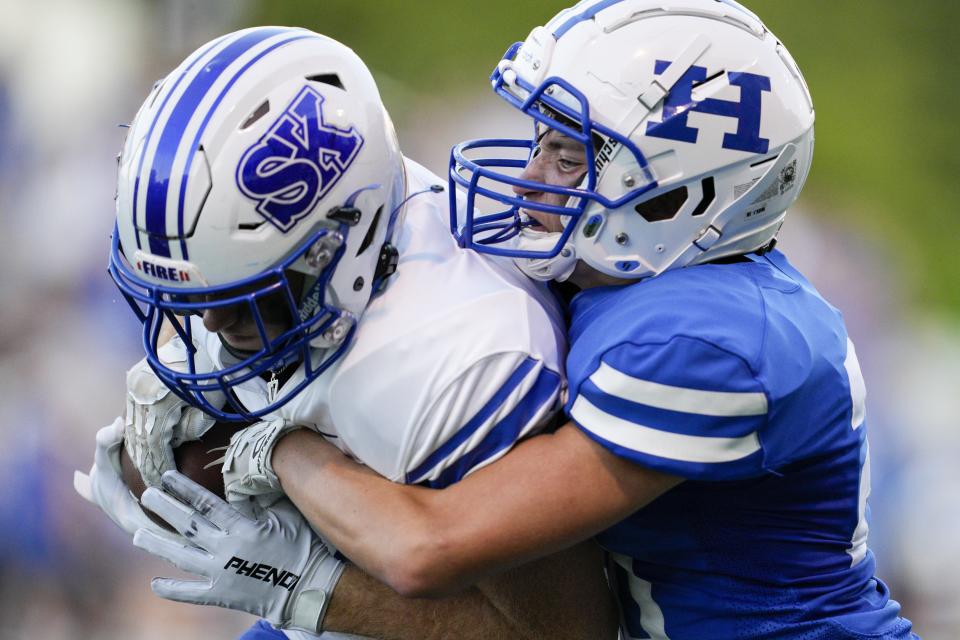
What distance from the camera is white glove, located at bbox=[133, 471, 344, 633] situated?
5.15ft

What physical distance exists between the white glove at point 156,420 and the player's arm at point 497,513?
419 mm

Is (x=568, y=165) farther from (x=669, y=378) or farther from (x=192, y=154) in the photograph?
(x=192, y=154)

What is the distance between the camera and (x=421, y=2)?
3.64m

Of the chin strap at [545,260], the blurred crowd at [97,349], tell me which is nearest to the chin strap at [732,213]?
the chin strap at [545,260]

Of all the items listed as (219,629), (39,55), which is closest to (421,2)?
(39,55)

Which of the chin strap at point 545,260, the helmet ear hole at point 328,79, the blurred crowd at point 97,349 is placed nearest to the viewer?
the helmet ear hole at point 328,79

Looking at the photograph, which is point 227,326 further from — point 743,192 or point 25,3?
point 25,3

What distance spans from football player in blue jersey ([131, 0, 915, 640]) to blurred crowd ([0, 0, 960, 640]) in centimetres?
163

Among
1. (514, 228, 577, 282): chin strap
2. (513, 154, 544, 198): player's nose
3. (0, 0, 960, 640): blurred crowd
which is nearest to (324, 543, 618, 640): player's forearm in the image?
(514, 228, 577, 282): chin strap

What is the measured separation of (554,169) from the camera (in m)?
1.63

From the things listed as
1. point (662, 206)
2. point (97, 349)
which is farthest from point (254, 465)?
point (97, 349)

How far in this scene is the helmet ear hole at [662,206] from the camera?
5.16 feet

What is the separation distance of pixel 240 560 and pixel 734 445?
69 cm

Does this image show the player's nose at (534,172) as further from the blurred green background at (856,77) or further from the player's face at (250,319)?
the blurred green background at (856,77)
